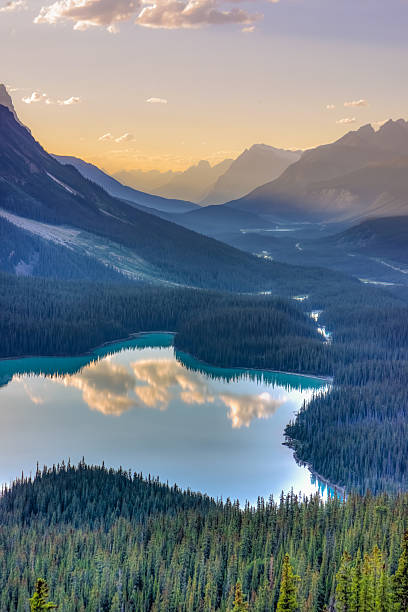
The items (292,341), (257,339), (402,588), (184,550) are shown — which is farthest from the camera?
(257,339)

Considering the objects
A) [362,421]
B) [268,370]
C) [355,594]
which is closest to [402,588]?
[355,594]

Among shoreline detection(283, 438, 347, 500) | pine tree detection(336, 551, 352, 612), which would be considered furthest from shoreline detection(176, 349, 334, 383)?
pine tree detection(336, 551, 352, 612)

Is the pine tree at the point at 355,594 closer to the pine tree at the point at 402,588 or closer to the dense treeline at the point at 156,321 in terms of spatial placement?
the pine tree at the point at 402,588

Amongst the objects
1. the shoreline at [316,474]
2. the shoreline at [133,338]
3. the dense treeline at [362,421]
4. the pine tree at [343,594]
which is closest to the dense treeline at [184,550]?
the pine tree at [343,594]

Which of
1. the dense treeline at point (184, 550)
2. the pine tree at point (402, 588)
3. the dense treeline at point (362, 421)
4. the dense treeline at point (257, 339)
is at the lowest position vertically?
the dense treeline at point (184, 550)

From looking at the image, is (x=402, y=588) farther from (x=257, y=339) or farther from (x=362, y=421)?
(x=257, y=339)

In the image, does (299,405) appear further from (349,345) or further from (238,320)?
(238,320)

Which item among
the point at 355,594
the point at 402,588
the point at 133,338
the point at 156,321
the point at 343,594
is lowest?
the point at 343,594

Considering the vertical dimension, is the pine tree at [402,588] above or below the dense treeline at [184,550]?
above

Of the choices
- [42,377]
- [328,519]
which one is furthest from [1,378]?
[328,519]
